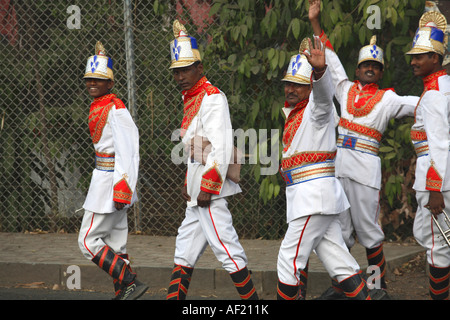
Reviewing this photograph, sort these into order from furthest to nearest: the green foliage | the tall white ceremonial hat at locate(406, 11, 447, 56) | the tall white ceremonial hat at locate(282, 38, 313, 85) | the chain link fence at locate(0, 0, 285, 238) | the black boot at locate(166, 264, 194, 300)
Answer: the chain link fence at locate(0, 0, 285, 238), the green foliage, the tall white ceremonial hat at locate(406, 11, 447, 56), the black boot at locate(166, 264, 194, 300), the tall white ceremonial hat at locate(282, 38, 313, 85)

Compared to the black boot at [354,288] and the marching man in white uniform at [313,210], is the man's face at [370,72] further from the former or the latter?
the black boot at [354,288]

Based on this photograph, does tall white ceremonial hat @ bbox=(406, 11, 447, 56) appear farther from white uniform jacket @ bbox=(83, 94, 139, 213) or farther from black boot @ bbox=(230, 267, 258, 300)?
white uniform jacket @ bbox=(83, 94, 139, 213)

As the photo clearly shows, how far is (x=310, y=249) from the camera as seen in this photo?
4984 mm

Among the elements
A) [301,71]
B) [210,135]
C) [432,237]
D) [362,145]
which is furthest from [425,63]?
[210,135]

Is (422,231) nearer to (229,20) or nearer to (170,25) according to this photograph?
(229,20)

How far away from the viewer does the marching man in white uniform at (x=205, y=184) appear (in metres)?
5.44

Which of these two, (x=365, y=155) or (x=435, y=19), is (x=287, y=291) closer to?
(x=365, y=155)

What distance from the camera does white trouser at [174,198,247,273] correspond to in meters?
5.45

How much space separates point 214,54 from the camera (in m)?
7.99

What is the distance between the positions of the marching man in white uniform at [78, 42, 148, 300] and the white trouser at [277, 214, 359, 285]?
142 cm

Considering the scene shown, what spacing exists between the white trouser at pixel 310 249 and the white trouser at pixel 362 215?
122 centimetres

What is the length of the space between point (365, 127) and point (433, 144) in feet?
3.13

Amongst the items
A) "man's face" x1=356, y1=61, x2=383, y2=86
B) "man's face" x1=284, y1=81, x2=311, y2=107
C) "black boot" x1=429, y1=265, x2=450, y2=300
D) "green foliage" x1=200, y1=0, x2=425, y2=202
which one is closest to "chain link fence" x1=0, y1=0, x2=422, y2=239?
"green foliage" x1=200, y1=0, x2=425, y2=202

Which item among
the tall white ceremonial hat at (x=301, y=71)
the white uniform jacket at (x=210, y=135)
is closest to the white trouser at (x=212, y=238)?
the white uniform jacket at (x=210, y=135)
